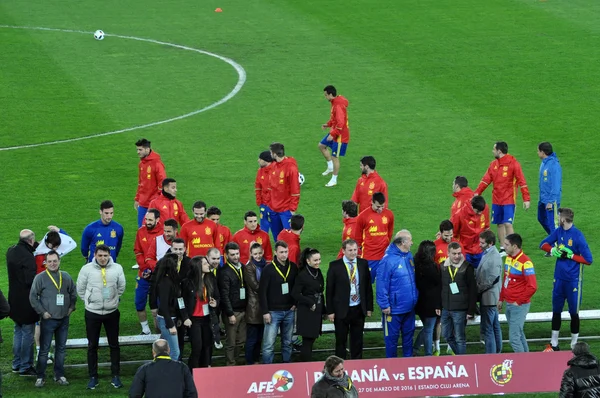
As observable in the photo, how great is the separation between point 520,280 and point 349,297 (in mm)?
2200

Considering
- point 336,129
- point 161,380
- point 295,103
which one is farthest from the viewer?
point 295,103

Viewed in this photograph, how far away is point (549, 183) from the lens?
19047mm

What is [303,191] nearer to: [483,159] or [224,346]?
[483,159]

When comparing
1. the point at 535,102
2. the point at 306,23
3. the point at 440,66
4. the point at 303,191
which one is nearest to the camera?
the point at 303,191

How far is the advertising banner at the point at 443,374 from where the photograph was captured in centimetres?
1308

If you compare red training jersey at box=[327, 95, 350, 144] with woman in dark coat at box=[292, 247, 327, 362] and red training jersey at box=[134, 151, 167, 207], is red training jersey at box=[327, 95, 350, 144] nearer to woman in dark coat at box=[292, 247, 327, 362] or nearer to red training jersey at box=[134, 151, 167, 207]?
red training jersey at box=[134, 151, 167, 207]

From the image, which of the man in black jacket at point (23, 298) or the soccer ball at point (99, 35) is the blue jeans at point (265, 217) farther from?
the soccer ball at point (99, 35)

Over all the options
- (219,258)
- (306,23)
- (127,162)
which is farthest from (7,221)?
(306,23)

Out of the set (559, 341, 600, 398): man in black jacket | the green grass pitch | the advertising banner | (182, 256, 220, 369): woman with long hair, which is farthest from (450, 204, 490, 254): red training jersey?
(559, 341, 600, 398): man in black jacket

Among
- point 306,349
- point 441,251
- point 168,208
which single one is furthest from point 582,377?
point 168,208

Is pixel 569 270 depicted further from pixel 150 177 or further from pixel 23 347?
pixel 150 177

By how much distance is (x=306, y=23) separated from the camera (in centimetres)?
3431

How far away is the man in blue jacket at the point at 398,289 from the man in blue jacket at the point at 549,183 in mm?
5511

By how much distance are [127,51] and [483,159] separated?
12.6m
